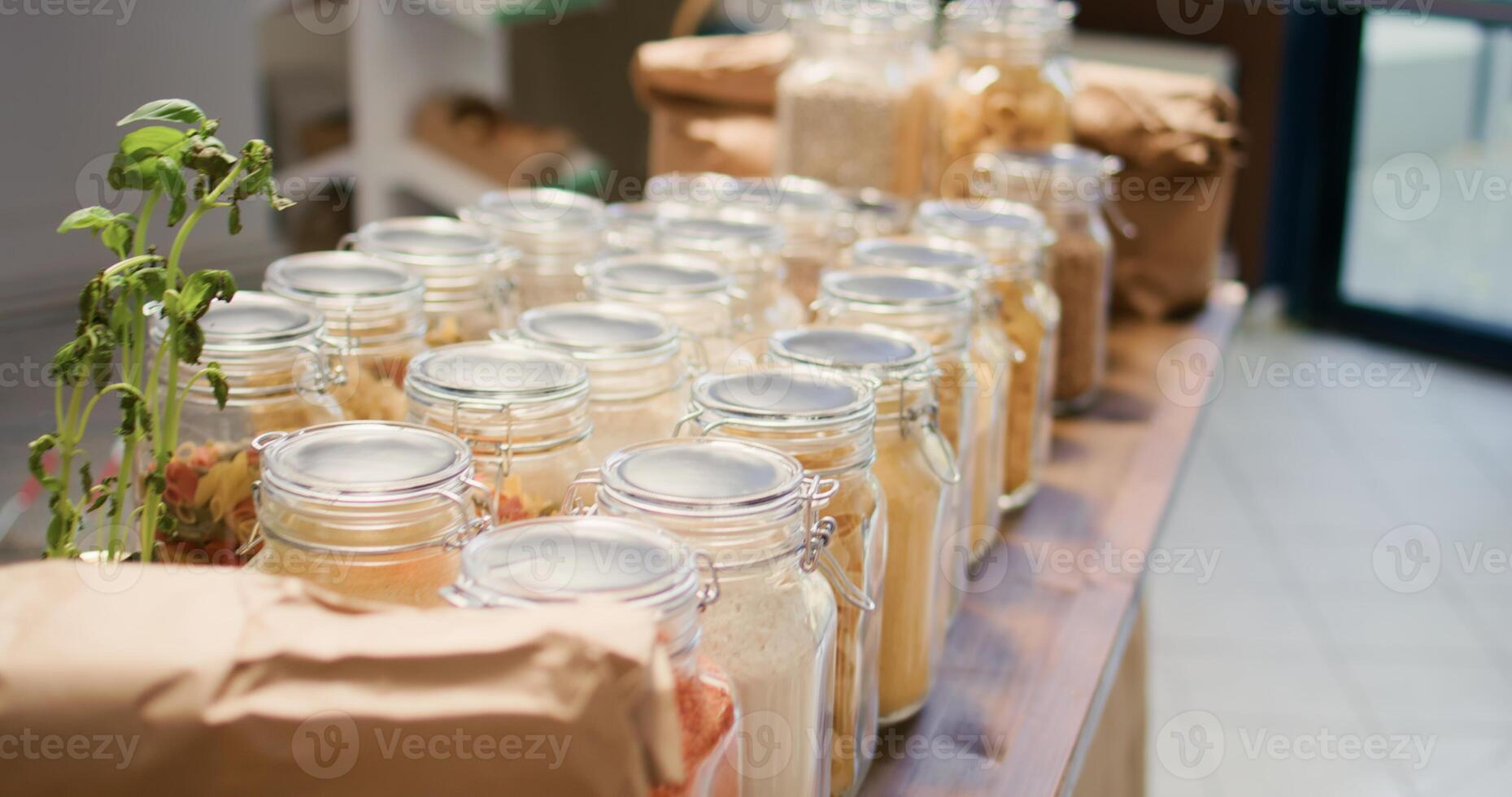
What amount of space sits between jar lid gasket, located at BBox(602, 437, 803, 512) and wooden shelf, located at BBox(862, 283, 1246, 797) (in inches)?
8.8

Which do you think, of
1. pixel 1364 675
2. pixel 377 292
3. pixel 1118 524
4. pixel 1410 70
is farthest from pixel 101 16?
pixel 1410 70

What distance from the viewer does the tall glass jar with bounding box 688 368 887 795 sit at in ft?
2.22

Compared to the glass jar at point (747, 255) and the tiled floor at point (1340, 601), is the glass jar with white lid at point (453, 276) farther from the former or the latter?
the tiled floor at point (1340, 601)

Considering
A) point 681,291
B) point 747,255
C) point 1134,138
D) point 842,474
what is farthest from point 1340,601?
point 842,474

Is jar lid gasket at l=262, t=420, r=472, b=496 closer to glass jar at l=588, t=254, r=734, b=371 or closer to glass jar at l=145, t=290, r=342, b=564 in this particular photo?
glass jar at l=145, t=290, r=342, b=564

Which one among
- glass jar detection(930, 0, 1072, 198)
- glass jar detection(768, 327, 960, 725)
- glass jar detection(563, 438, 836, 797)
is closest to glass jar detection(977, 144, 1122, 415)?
glass jar detection(930, 0, 1072, 198)

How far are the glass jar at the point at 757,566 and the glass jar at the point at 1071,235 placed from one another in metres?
0.75

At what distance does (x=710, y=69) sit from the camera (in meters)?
1.74

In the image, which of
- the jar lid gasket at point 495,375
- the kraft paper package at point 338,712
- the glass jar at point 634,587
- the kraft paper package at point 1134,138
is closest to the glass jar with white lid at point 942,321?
the jar lid gasket at point 495,375

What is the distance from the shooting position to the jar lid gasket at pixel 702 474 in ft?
1.86

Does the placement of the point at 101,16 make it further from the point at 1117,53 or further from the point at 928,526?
the point at 1117,53

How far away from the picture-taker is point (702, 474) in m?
0.60

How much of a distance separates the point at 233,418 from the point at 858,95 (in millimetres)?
775

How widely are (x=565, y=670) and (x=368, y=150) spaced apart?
2.38 metres
